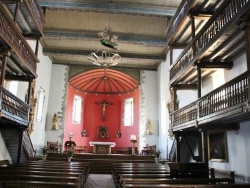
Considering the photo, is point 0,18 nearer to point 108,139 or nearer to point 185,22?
point 185,22

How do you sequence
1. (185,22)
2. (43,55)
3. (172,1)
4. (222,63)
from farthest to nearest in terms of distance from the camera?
(43,55)
(172,1)
(185,22)
(222,63)

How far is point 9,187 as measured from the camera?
5.18 m

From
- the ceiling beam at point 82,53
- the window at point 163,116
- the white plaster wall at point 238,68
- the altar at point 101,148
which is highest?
the ceiling beam at point 82,53

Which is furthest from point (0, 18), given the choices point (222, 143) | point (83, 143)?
point (83, 143)

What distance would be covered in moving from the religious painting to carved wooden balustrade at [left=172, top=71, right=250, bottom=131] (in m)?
1.38

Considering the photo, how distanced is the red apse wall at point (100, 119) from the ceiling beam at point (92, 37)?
20.9 ft

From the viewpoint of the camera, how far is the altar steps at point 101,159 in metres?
14.3

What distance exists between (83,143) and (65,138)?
109 inches

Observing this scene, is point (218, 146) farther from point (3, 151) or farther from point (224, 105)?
point (3, 151)

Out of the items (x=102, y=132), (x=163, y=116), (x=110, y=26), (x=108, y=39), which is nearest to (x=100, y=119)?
(x=102, y=132)

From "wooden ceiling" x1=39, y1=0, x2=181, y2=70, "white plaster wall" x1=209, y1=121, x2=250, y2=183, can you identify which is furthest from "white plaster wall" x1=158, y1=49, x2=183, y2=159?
"white plaster wall" x1=209, y1=121, x2=250, y2=183

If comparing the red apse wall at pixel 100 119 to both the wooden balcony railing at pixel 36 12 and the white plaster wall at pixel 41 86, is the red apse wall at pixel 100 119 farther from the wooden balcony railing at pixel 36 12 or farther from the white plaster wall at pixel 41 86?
the wooden balcony railing at pixel 36 12

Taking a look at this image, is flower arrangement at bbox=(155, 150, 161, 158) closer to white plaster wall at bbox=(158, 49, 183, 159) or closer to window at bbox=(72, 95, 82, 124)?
white plaster wall at bbox=(158, 49, 183, 159)

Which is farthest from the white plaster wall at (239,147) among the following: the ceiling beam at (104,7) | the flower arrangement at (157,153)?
Answer: the flower arrangement at (157,153)
